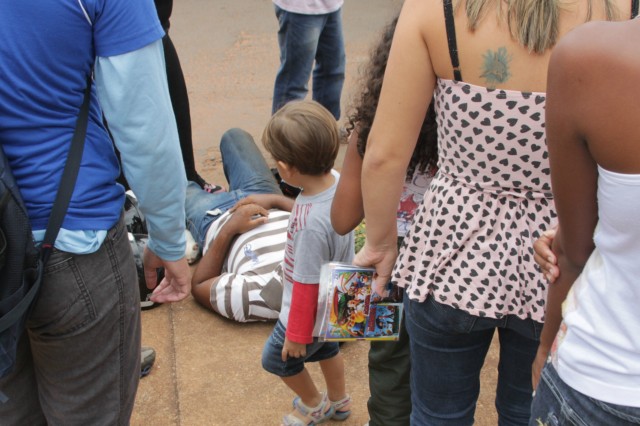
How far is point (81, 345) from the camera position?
1954mm

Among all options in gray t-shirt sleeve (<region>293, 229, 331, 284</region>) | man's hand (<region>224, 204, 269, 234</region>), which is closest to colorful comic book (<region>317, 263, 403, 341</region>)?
gray t-shirt sleeve (<region>293, 229, 331, 284</region>)

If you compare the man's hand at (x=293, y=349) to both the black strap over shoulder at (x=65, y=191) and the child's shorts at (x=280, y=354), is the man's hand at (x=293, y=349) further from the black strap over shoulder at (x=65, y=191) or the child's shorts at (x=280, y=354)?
the black strap over shoulder at (x=65, y=191)

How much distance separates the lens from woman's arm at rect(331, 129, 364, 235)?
6.53 ft

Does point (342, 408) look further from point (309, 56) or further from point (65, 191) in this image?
point (309, 56)

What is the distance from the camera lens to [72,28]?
1682mm

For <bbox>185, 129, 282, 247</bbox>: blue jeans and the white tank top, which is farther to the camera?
<bbox>185, 129, 282, 247</bbox>: blue jeans

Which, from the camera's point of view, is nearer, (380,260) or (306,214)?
(380,260)

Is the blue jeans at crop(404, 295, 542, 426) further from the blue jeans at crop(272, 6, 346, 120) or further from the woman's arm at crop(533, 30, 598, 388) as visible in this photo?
the blue jeans at crop(272, 6, 346, 120)

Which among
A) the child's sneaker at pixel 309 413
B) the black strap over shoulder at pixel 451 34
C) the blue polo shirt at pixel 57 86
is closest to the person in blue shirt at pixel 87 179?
the blue polo shirt at pixel 57 86

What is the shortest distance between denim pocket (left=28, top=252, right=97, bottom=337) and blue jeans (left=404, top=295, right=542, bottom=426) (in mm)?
805

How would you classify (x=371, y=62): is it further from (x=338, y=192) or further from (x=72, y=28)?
(x=72, y=28)

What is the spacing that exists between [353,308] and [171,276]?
0.55 metres

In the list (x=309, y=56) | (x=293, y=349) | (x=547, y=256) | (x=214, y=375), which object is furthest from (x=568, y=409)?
(x=309, y=56)

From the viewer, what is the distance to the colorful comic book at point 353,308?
2123mm
